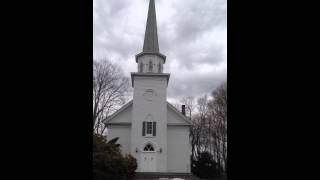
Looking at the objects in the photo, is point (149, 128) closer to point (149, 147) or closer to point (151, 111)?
point (151, 111)

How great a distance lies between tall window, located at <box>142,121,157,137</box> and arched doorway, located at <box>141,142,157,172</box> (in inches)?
34.4

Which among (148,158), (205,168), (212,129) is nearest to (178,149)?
(205,168)

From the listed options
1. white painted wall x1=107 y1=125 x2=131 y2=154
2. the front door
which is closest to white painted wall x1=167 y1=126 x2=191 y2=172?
the front door

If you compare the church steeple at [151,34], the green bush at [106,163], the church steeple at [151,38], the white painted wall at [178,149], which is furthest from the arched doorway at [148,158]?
the green bush at [106,163]

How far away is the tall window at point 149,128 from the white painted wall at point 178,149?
199 cm

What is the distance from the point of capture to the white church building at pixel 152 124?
28.3 meters

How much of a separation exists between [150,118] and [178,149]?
3794 millimetres
